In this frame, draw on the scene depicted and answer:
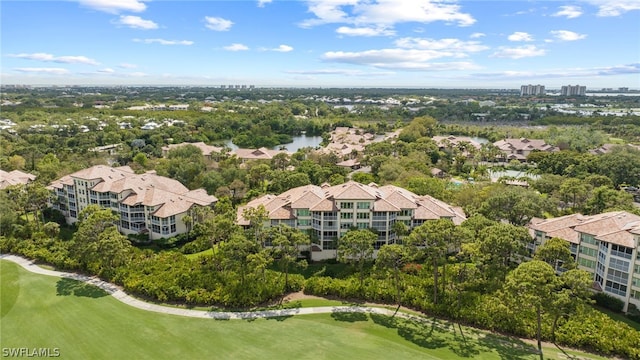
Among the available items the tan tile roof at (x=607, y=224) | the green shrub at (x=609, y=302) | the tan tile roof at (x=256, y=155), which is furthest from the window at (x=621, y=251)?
the tan tile roof at (x=256, y=155)

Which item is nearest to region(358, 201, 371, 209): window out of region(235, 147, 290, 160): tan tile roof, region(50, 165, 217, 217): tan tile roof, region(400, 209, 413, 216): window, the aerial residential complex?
the aerial residential complex

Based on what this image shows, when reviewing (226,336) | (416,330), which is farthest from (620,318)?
(226,336)

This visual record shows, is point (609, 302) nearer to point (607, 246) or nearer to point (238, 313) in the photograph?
point (607, 246)

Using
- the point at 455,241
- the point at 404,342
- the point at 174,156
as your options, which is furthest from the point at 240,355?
the point at 174,156

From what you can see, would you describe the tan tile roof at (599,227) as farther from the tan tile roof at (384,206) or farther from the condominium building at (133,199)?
the condominium building at (133,199)

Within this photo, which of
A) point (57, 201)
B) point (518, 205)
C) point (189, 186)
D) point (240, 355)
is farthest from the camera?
point (189, 186)

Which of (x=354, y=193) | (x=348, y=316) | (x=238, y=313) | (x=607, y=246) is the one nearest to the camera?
(x=348, y=316)

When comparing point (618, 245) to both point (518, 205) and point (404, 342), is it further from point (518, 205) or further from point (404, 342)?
point (404, 342)
